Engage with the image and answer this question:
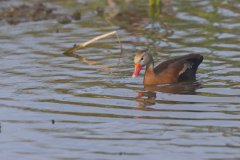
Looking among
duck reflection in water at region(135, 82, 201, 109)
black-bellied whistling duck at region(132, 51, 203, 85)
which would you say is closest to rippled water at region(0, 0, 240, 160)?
duck reflection in water at region(135, 82, 201, 109)

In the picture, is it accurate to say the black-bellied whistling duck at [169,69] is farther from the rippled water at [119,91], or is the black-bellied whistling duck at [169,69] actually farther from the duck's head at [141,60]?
the rippled water at [119,91]

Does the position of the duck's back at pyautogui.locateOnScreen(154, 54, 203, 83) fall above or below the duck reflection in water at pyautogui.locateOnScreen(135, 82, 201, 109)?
above

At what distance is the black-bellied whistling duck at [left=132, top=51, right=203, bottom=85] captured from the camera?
15.0 metres

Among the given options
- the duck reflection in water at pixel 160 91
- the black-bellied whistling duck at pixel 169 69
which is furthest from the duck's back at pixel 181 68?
the duck reflection in water at pixel 160 91

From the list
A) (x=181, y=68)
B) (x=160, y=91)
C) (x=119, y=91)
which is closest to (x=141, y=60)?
(x=181, y=68)

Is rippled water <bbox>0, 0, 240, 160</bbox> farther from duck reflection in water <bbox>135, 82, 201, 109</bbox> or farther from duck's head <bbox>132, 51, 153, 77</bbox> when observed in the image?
duck's head <bbox>132, 51, 153, 77</bbox>

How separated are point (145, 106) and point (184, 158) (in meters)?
2.93

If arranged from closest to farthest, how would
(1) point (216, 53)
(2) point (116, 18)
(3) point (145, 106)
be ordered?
(3) point (145, 106) → (1) point (216, 53) → (2) point (116, 18)

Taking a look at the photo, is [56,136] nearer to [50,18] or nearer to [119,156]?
[119,156]

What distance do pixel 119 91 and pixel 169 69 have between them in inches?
49.6

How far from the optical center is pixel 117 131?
11.6 meters

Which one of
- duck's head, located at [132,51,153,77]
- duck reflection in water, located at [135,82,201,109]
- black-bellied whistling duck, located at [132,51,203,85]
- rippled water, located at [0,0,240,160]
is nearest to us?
rippled water, located at [0,0,240,160]

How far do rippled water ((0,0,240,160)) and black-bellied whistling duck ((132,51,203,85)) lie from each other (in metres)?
0.22

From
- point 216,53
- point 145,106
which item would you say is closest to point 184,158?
point 145,106
